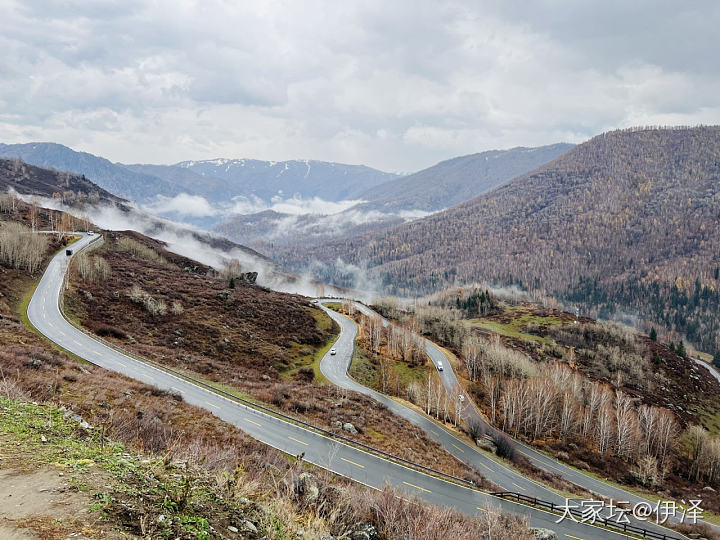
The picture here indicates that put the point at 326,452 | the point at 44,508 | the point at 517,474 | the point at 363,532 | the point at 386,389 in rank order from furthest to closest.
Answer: the point at 386,389
the point at 517,474
the point at 326,452
the point at 363,532
the point at 44,508

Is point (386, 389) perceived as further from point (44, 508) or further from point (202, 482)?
point (44, 508)

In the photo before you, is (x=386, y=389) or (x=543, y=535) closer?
(x=543, y=535)

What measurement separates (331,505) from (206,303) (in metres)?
71.3

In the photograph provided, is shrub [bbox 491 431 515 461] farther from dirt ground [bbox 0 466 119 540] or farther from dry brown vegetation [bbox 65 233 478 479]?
dirt ground [bbox 0 466 119 540]

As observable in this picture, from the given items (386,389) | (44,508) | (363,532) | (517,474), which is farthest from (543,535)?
(386,389)

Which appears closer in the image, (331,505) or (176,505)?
(176,505)

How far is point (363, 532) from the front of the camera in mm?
10922

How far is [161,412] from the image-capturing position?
876 inches

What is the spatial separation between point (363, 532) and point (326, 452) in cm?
1734

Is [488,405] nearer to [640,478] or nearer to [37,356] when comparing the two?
[640,478]

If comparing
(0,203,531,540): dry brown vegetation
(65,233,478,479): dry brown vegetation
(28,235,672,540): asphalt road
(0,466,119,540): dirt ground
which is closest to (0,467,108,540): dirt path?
(0,466,119,540): dirt ground

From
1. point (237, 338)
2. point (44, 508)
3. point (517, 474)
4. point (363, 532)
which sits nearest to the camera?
point (44, 508)

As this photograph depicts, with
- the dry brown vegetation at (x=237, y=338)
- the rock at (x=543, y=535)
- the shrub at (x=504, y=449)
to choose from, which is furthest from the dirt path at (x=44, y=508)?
the shrub at (x=504, y=449)

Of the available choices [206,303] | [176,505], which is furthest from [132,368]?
[206,303]
